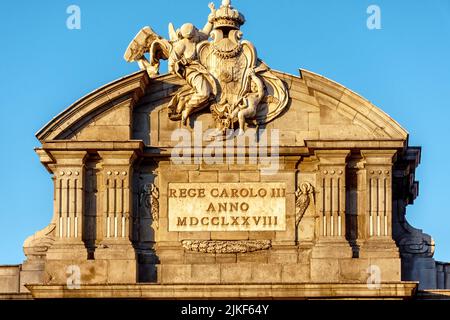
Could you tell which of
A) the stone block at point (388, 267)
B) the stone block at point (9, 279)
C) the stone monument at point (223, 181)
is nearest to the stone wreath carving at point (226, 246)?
the stone monument at point (223, 181)

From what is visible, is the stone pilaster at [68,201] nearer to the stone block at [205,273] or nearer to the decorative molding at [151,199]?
the decorative molding at [151,199]

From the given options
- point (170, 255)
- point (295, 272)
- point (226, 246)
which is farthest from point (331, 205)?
point (170, 255)

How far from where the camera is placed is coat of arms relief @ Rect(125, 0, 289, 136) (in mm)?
57031

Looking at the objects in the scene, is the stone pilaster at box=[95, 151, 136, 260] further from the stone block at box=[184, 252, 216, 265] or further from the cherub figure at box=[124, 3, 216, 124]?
the cherub figure at box=[124, 3, 216, 124]

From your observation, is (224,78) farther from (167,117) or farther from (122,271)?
(122,271)

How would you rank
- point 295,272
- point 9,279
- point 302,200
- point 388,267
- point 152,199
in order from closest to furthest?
point 388,267 → point 295,272 → point 302,200 → point 152,199 → point 9,279

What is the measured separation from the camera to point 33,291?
55.4 metres

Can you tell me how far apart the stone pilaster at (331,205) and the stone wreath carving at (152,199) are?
12.1 feet

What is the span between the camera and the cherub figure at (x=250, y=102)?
5688 cm

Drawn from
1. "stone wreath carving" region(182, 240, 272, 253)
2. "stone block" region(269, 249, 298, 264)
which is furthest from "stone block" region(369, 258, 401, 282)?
"stone wreath carving" region(182, 240, 272, 253)

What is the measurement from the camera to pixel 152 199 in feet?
187

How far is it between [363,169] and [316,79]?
2326 millimetres

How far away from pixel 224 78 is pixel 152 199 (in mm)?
3258

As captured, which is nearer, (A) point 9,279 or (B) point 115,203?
(B) point 115,203
